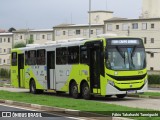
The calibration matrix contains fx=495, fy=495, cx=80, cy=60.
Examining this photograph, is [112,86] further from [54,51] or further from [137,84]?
[54,51]

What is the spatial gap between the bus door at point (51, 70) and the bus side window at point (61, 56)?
2.39ft

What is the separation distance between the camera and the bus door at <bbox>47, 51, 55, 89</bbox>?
30.7 m

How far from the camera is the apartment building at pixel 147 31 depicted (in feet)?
313

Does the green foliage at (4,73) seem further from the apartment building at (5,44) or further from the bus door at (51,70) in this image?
the bus door at (51,70)

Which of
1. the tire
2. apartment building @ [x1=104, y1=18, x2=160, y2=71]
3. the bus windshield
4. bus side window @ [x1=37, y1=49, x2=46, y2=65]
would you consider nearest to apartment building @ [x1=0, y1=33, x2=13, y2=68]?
apartment building @ [x1=104, y1=18, x2=160, y2=71]

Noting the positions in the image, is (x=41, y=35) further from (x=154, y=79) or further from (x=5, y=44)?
(x=154, y=79)

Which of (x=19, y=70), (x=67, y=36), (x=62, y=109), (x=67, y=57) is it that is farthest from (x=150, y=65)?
(x=62, y=109)

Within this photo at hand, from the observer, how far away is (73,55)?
28.0m

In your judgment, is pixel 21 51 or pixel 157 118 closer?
pixel 157 118

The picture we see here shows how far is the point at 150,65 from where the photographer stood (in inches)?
3780

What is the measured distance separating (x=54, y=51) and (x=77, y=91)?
411cm

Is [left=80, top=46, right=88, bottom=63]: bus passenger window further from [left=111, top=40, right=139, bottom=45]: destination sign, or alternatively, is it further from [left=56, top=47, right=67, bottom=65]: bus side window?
[left=56, top=47, right=67, bottom=65]: bus side window

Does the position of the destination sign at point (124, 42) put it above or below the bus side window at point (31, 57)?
above

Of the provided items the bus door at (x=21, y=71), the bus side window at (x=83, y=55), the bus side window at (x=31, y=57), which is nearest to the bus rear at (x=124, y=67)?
the bus side window at (x=83, y=55)
